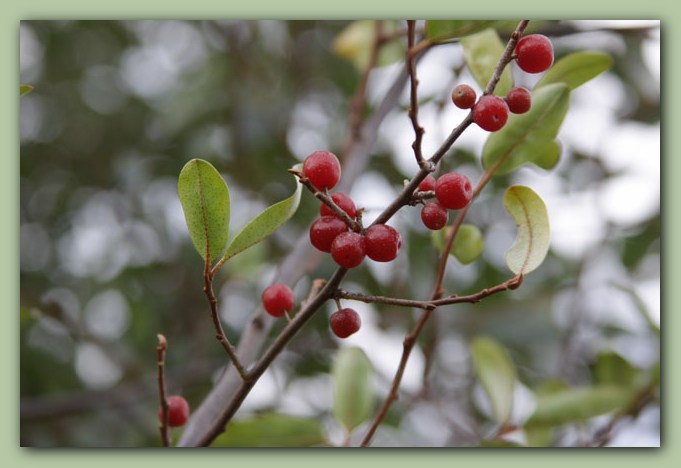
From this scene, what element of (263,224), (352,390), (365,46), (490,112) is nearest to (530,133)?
(490,112)

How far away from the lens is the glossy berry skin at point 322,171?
2.06 ft

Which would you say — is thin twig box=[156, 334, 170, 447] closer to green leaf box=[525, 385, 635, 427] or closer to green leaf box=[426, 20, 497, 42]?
green leaf box=[426, 20, 497, 42]

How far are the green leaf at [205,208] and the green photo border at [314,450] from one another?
1.40ft

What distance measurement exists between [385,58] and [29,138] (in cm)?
71

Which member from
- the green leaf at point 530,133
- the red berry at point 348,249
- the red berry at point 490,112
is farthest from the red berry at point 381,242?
the green leaf at point 530,133

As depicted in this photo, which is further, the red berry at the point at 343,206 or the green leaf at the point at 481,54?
the green leaf at the point at 481,54

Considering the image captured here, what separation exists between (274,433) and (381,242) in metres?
0.49

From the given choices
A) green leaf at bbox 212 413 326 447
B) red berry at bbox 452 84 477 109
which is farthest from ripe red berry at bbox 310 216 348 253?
green leaf at bbox 212 413 326 447

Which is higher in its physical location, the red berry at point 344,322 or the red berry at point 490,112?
the red berry at point 490,112

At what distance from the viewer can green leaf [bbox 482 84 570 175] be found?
32.6 inches

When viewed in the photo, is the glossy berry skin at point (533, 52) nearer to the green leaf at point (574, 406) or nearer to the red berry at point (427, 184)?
the red berry at point (427, 184)

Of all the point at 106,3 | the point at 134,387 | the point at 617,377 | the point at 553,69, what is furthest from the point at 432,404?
the point at 106,3

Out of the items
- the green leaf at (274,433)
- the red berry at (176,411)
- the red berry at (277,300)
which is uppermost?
the red berry at (277,300)

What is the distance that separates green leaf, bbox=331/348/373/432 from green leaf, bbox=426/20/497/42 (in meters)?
0.44
